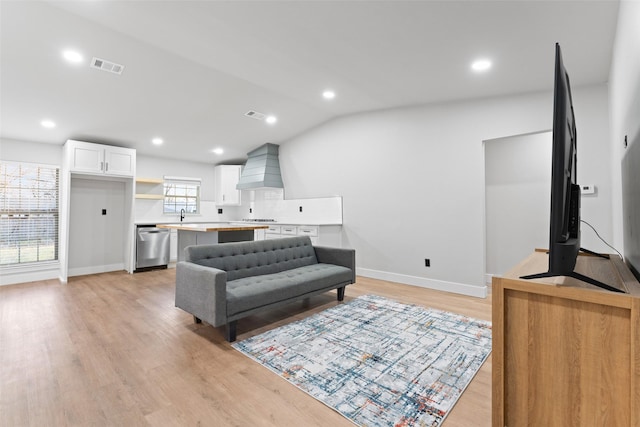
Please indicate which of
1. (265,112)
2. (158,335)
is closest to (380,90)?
(265,112)

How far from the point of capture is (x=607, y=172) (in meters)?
3.01

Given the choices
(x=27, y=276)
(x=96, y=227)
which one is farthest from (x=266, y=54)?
(x=27, y=276)

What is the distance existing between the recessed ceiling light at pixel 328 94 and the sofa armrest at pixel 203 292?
9.68 feet

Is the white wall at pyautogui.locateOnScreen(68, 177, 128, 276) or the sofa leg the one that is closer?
the sofa leg

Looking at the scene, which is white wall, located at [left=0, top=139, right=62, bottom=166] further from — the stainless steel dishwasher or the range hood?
the range hood

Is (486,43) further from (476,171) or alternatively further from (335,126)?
(335,126)

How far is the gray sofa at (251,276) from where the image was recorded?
2482 mm

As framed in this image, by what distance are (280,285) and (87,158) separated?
4.38 meters

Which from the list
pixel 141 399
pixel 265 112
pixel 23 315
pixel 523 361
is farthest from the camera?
pixel 265 112

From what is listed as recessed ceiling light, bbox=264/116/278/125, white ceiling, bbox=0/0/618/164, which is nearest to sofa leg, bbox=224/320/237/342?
white ceiling, bbox=0/0/618/164

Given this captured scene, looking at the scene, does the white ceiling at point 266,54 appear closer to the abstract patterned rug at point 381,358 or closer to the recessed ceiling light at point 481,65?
the recessed ceiling light at point 481,65

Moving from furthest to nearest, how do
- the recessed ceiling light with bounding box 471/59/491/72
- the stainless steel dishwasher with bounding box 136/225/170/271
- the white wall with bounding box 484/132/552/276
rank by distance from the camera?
the stainless steel dishwasher with bounding box 136/225/170/271
the white wall with bounding box 484/132/552/276
the recessed ceiling light with bounding box 471/59/491/72

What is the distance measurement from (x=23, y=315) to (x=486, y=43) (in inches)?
217

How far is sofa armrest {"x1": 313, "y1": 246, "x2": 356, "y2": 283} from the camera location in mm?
3709
